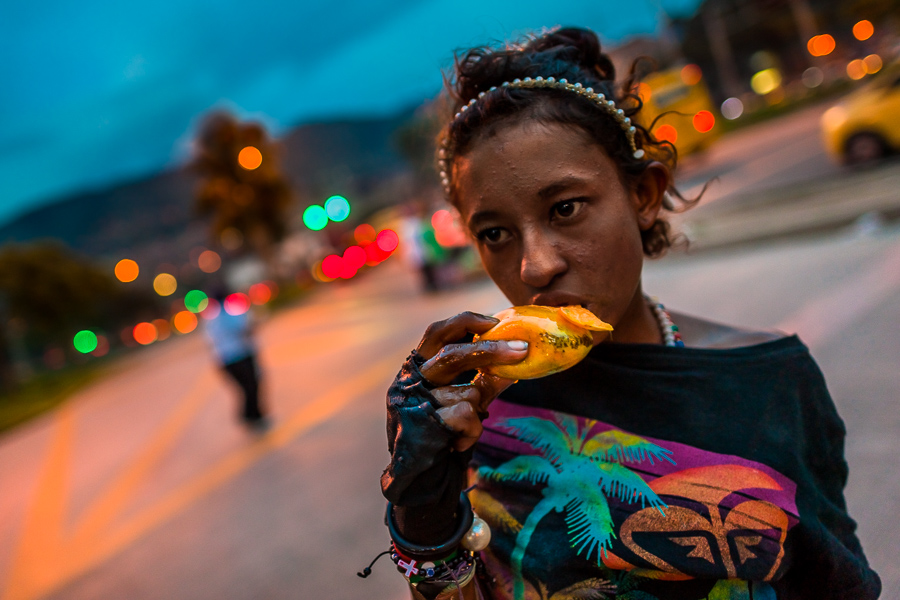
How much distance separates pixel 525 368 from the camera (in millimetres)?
983

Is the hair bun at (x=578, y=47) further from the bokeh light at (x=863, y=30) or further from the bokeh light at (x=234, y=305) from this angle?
the bokeh light at (x=863, y=30)

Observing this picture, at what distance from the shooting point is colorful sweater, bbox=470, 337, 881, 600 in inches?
42.5

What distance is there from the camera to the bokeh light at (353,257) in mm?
19781

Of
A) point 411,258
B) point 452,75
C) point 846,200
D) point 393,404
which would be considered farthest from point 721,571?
point 411,258

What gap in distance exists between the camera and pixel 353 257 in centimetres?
1992

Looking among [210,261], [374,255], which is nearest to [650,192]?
[374,255]

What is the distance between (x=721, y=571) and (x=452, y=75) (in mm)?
1183

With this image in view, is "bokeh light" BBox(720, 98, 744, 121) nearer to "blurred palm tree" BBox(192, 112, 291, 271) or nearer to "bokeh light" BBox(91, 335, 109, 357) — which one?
"blurred palm tree" BBox(192, 112, 291, 271)

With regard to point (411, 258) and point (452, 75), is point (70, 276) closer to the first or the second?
point (411, 258)

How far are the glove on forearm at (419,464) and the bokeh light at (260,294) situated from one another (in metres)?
24.2

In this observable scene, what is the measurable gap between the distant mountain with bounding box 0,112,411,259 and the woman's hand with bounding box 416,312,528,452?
75048 millimetres

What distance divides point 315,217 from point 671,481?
3241cm

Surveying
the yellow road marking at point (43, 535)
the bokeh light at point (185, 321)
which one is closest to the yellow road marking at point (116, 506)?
the yellow road marking at point (43, 535)

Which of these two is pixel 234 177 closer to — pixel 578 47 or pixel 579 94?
pixel 578 47
